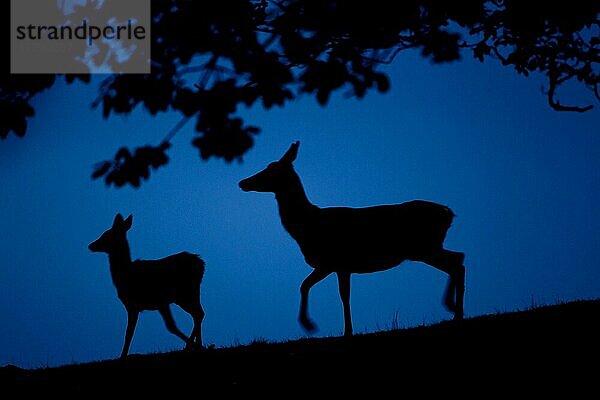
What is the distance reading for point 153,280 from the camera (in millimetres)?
12109

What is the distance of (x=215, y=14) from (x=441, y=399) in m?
3.09

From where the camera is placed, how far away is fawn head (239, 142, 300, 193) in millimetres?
9930

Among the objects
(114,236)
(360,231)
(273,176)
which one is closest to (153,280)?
A: (114,236)

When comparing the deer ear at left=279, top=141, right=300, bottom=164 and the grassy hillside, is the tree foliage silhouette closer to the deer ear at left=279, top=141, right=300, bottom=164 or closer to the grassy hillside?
the grassy hillside

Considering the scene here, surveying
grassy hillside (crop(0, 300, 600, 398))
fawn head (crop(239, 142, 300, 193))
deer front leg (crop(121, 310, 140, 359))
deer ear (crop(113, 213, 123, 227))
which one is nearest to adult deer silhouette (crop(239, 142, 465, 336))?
fawn head (crop(239, 142, 300, 193))

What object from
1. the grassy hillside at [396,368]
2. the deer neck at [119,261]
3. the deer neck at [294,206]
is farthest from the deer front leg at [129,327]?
the deer neck at [294,206]

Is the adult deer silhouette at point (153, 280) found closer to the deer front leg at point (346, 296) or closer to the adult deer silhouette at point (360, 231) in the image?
the adult deer silhouette at point (360, 231)

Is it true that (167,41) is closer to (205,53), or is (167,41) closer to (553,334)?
(205,53)

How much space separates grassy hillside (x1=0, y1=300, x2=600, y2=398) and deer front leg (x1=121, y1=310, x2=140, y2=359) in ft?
9.52

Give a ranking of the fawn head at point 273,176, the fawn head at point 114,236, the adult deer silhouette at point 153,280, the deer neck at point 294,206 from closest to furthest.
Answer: the deer neck at point 294,206 < the fawn head at point 273,176 < the adult deer silhouette at point 153,280 < the fawn head at point 114,236

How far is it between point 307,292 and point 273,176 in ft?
6.75

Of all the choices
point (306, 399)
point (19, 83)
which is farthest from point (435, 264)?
point (19, 83)

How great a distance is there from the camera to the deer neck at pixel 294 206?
971cm
